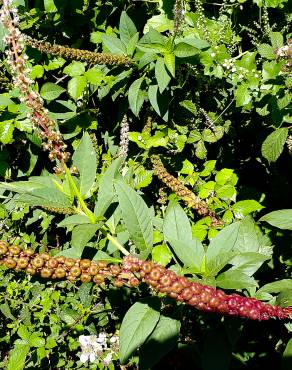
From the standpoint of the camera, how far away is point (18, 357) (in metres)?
2.81

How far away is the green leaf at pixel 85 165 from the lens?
1907mm

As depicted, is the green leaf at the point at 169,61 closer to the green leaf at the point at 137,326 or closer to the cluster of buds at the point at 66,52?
the cluster of buds at the point at 66,52

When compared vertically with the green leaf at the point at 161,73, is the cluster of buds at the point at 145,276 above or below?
below

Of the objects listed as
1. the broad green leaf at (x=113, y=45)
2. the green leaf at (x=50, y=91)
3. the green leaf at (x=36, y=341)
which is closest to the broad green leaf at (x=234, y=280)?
the broad green leaf at (x=113, y=45)

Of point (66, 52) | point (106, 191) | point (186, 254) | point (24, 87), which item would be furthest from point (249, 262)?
point (66, 52)

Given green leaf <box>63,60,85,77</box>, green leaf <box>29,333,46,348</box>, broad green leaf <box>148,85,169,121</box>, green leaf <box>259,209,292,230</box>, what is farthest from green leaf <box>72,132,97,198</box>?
green leaf <box>29,333,46,348</box>

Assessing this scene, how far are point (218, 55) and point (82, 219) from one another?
4.95ft

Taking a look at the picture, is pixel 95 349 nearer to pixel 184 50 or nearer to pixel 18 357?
pixel 18 357

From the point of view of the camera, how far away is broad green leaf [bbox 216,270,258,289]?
1593 mm

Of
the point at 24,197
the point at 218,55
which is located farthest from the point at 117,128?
the point at 24,197

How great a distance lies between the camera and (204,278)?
167 cm

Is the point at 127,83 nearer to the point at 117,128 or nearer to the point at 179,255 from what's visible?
the point at 117,128

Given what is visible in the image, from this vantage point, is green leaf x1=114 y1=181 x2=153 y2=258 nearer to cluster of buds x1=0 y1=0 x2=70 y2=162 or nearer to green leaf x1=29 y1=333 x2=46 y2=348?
cluster of buds x1=0 y1=0 x2=70 y2=162

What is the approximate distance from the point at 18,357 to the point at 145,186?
1.37m
